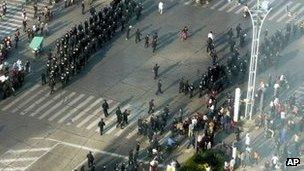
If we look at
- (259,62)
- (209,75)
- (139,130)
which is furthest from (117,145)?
(259,62)

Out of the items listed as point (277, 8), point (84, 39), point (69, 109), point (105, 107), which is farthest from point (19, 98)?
point (277, 8)

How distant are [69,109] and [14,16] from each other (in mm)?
18238

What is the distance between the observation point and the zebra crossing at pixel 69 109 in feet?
223

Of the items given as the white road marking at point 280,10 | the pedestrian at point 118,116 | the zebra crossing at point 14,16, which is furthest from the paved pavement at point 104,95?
the zebra crossing at point 14,16

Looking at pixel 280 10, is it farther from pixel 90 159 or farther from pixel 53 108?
pixel 90 159

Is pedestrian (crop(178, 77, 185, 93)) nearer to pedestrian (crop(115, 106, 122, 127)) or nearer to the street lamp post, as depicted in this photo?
pedestrian (crop(115, 106, 122, 127))

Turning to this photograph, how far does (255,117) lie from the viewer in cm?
6681

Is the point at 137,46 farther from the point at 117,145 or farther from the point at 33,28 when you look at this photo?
the point at 117,145

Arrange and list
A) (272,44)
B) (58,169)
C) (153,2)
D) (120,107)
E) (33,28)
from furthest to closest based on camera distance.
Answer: (153,2), (33,28), (272,44), (120,107), (58,169)

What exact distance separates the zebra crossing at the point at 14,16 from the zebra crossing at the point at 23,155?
18628 mm

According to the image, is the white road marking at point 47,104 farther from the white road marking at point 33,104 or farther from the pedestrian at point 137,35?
the pedestrian at point 137,35

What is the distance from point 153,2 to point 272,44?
15.9 m

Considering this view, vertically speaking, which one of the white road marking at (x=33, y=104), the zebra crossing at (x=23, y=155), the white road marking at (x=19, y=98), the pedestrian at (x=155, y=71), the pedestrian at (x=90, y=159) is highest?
the pedestrian at (x=155, y=71)

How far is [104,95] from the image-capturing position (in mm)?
71688
